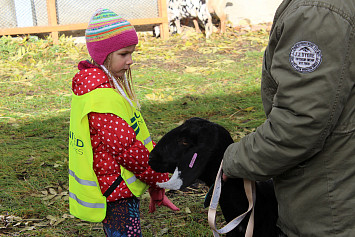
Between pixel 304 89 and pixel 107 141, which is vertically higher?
pixel 304 89

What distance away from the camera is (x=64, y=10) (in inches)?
432

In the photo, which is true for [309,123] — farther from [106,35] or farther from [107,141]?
[106,35]

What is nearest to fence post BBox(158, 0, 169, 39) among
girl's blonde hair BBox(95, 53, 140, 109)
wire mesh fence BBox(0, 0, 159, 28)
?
wire mesh fence BBox(0, 0, 159, 28)

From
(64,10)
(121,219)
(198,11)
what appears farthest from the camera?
(198,11)

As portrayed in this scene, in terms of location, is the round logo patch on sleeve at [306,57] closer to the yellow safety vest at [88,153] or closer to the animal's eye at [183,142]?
the animal's eye at [183,142]

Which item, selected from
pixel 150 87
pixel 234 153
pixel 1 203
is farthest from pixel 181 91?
pixel 234 153

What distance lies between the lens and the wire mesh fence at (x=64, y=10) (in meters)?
10.5

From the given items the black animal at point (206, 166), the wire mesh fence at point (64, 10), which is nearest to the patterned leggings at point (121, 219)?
the black animal at point (206, 166)

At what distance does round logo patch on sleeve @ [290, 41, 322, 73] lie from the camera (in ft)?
4.77

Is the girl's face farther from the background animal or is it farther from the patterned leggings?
the background animal

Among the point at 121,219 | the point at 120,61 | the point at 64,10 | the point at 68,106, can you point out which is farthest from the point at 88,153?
the point at 64,10

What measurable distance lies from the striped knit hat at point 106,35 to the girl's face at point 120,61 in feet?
0.13

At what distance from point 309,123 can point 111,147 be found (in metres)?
1.18

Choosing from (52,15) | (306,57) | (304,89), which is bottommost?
(52,15)
